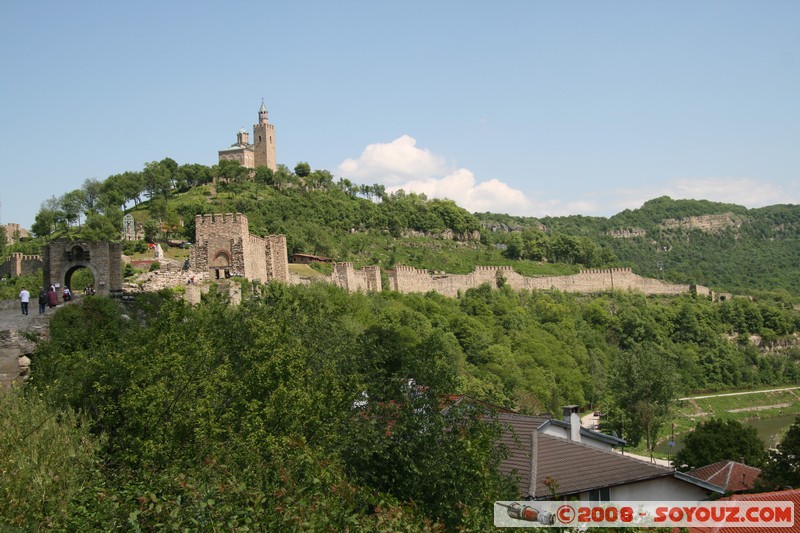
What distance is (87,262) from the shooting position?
87.1 ft

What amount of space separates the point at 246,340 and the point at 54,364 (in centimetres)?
474

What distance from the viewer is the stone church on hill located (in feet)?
325

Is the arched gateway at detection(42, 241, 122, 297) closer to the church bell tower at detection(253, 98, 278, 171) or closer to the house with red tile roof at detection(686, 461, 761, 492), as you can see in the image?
the house with red tile roof at detection(686, 461, 761, 492)

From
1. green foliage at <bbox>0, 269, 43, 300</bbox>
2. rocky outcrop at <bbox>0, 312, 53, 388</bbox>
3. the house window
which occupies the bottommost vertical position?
the house window

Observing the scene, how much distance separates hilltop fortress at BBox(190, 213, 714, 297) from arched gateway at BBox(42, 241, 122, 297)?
9.91 m

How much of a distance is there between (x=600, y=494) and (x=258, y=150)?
8810cm

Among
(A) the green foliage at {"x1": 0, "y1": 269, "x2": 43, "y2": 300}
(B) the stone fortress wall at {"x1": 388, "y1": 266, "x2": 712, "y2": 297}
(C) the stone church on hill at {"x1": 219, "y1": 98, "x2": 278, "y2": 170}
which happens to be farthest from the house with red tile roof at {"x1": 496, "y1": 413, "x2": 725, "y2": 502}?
(C) the stone church on hill at {"x1": 219, "y1": 98, "x2": 278, "y2": 170}

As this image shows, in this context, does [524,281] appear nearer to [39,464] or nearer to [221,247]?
[221,247]

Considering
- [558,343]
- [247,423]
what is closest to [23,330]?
[247,423]

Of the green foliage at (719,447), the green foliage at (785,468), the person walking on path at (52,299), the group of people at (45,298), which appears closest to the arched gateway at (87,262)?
the group of people at (45,298)

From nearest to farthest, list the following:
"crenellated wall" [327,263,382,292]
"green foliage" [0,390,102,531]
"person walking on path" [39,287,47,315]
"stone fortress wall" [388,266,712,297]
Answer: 1. "green foliage" [0,390,102,531]
2. "person walking on path" [39,287,47,315]
3. "crenellated wall" [327,263,382,292]
4. "stone fortress wall" [388,266,712,297]

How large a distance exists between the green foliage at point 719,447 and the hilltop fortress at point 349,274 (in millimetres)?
19501

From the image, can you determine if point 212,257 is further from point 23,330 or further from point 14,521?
point 14,521

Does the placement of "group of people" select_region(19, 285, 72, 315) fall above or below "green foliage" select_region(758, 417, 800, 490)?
above
